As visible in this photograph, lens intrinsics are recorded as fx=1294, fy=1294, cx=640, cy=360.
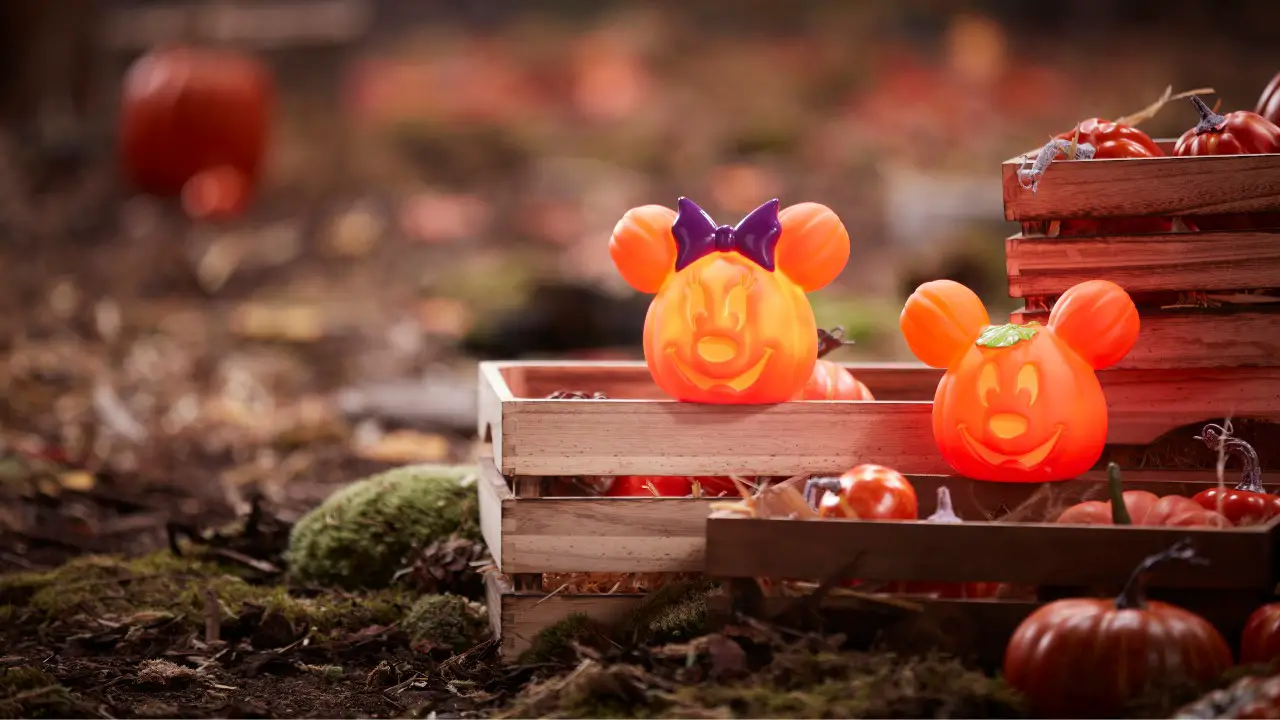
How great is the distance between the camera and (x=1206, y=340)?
3.07 meters

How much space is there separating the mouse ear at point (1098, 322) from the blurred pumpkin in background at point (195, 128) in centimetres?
794

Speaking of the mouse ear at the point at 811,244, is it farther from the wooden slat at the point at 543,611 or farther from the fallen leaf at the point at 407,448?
the fallen leaf at the point at 407,448

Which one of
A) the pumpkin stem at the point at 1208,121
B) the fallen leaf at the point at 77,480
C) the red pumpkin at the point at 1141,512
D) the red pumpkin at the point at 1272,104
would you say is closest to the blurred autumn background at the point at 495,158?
the fallen leaf at the point at 77,480

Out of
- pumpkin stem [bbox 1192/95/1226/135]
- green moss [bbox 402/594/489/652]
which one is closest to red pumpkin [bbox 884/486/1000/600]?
green moss [bbox 402/594/489/652]

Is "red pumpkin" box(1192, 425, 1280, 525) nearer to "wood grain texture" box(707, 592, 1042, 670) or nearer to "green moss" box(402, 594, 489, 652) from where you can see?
"wood grain texture" box(707, 592, 1042, 670)

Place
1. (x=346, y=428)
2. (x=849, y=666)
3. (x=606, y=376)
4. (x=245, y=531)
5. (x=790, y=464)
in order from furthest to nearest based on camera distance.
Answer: (x=346, y=428) < (x=245, y=531) < (x=606, y=376) < (x=790, y=464) < (x=849, y=666)

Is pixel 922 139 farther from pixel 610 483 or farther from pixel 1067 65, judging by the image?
pixel 610 483

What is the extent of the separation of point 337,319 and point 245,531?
4.22m

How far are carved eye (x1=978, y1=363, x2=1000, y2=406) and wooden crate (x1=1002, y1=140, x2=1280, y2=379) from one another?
1.10 ft

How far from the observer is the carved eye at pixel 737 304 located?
9.59ft

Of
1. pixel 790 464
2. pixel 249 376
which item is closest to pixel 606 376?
pixel 790 464

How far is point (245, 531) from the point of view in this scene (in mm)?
4109

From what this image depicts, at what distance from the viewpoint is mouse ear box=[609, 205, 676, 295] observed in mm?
3072

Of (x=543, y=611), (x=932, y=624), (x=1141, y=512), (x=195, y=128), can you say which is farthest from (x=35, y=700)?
(x=195, y=128)
